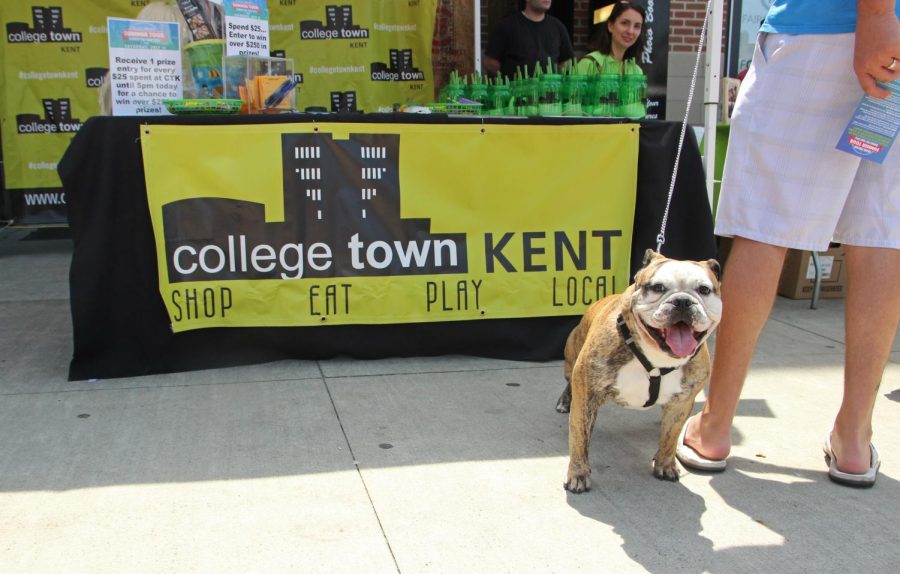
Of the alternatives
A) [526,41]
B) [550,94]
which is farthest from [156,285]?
[526,41]

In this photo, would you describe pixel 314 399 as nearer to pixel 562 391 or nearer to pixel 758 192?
pixel 562 391

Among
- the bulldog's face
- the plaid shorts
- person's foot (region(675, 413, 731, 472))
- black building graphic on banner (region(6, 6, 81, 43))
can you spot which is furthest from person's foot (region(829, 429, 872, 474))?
black building graphic on banner (region(6, 6, 81, 43))

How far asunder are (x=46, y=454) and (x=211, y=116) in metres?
1.74

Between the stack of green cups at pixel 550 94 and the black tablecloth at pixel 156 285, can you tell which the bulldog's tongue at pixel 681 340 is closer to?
the black tablecloth at pixel 156 285

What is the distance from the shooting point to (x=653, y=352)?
2.67 m

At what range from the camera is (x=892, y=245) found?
9.36 ft

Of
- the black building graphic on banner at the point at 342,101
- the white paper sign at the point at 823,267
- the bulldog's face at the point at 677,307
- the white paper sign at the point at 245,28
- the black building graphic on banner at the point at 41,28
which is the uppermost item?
the black building graphic on banner at the point at 41,28

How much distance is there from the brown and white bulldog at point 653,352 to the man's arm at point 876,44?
0.76 metres

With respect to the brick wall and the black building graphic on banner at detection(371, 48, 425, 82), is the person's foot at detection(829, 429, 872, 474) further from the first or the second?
the brick wall

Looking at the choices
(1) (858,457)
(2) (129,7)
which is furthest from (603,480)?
(2) (129,7)

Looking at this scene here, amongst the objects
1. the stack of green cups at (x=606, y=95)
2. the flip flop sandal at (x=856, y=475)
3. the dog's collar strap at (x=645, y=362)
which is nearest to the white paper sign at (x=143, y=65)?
the stack of green cups at (x=606, y=95)

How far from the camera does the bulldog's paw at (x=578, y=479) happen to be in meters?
2.87

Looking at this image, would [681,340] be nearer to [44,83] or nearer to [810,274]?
[810,274]

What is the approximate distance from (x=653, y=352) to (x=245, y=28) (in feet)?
9.13
